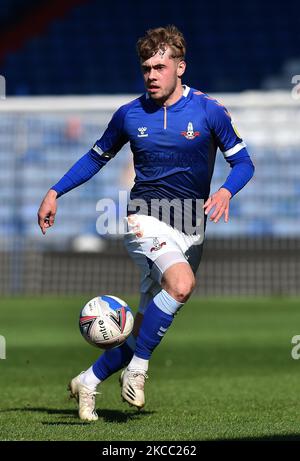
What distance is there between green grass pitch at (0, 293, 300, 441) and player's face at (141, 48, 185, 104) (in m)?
1.85

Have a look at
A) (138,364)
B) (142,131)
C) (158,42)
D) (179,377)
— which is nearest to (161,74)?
(158,42)

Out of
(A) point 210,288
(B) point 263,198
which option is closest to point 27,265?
(A) point 210,288

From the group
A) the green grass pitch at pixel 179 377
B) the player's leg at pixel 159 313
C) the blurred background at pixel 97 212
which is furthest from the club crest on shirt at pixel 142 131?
the blurred background at pixel 97 212

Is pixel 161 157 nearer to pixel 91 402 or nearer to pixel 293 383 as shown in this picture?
pixel 91 402

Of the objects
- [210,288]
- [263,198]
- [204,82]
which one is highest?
[204,82]

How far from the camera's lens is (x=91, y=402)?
232 inches

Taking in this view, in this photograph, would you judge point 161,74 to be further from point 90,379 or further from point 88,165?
point 90,379

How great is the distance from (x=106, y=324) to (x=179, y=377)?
8.28 ft

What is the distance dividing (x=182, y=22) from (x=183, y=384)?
18.0 m

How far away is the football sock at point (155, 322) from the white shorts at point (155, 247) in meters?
0.17

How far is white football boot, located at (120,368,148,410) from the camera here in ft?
17.7

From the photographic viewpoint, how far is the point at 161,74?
596cm

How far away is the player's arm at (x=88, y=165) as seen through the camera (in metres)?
6.06

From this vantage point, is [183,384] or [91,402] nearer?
[91,402]
